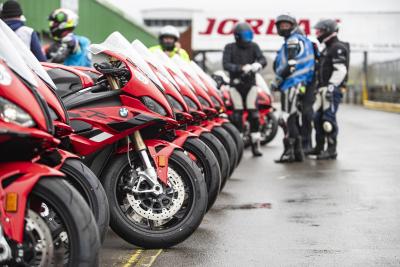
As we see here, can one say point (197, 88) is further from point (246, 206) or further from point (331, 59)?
point (331, 59)

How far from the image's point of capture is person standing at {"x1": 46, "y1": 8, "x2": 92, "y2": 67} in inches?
472

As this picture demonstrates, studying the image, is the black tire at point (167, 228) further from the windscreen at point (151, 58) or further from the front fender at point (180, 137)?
the windscreen at point (151, 58)

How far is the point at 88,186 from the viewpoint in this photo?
5473mm

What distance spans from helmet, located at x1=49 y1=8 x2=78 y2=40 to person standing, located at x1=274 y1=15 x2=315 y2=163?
11.1ft

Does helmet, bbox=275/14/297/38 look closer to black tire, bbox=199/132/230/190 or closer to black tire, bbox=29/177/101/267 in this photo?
black tire, bbox=199/132/230/190

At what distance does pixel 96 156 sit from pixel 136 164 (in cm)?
26

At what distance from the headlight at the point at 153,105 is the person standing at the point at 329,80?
8354 mm

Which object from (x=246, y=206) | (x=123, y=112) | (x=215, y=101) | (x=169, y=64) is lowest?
(x=246, y=206)

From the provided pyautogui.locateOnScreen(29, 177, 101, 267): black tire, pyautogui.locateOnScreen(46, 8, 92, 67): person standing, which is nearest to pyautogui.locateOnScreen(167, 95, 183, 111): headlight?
pyautogui.locateOnScreen(29, 177, 101, 267): black tire

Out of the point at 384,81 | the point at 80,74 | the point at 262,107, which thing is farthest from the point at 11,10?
the point at 384,81

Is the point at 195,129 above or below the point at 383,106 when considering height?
above

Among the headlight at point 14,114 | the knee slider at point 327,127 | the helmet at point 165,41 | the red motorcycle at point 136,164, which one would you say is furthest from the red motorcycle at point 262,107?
the headlight at point 14,114

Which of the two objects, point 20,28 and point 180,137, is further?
point 20,28

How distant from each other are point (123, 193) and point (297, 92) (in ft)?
26.5
